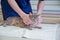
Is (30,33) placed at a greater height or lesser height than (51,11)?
greater

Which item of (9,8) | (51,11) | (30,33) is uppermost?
(9,8)

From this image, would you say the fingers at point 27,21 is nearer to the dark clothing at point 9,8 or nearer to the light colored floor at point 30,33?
the light colored floor at point 30,33

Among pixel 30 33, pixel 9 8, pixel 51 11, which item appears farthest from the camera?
pixel 51 11

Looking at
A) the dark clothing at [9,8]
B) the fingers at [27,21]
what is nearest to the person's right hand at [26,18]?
the fingers at [27,21]

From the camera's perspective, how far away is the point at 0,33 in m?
1.31

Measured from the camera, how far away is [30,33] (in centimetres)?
129

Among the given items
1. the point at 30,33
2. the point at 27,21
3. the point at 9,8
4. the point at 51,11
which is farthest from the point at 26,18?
the point at 51,11

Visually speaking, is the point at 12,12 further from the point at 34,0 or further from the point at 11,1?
the point at 34,0

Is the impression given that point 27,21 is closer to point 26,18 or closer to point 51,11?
point 26,18

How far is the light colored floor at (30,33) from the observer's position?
1213mm

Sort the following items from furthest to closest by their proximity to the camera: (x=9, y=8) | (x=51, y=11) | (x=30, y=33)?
(x=51, y=11) < (x=9, y=8) < (x=30, y=33)

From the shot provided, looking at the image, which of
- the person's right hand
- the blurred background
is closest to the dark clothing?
the person's right hand

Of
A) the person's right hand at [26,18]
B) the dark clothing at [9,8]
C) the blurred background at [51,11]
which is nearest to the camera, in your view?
the person's right hand at [26,18]

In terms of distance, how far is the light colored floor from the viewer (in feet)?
3.98
